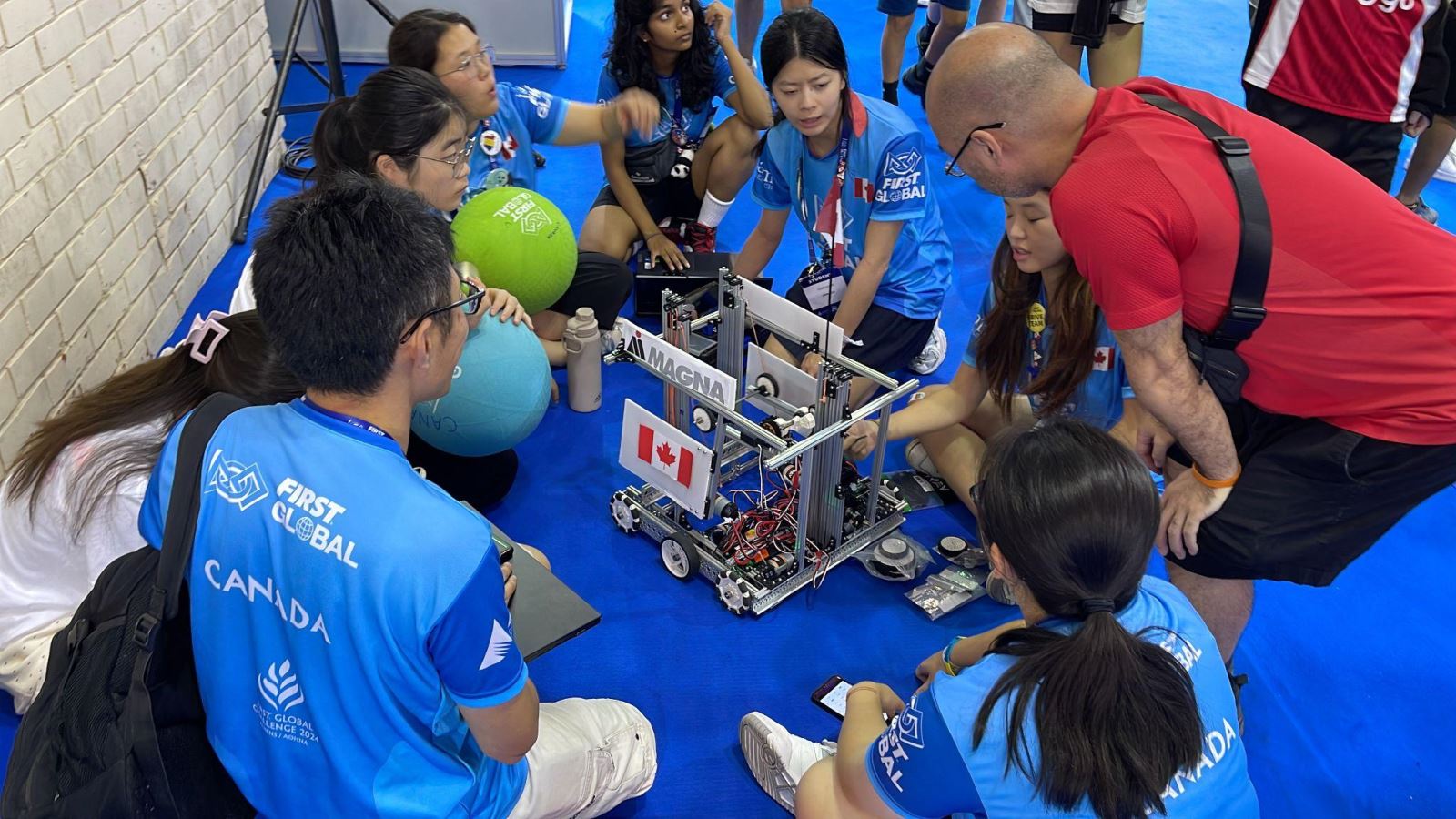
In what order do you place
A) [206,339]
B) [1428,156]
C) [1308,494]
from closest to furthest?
[206,339] < [1308,494] < [1428,156]

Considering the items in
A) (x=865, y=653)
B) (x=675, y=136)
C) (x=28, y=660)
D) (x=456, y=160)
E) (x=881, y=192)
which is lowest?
(x=865, y=653)

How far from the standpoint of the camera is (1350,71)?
12.4ft

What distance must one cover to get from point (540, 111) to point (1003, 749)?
123 inches

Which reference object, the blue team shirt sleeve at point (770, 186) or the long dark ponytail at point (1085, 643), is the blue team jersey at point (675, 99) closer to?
the blue team shirt sleeve at point (770, 186)

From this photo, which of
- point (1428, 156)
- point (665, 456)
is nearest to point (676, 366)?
point (665, 456)

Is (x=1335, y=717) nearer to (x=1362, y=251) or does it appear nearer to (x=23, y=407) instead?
(x=1362, y=251)

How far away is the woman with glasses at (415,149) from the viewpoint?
10.3ft

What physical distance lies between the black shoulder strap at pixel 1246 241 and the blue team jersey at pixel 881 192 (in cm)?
147

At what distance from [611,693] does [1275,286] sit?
1.80 meters

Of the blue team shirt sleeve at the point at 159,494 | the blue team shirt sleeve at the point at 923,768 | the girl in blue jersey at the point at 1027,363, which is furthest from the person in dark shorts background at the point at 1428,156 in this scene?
the blue team shirt sleeve at the point at 159,494

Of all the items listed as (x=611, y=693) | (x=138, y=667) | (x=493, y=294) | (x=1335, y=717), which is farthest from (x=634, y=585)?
(x=1335, y=717)

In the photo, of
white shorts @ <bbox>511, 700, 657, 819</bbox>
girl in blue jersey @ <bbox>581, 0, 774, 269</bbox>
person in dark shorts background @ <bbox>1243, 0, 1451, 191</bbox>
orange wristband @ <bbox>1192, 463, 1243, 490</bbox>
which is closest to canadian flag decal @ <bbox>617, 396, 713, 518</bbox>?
white shorts @ <bbox>511, 700, 657, 819</bbox>

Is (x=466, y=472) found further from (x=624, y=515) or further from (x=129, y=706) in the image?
(x=129, y=706)

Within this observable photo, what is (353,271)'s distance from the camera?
5.20 feet
